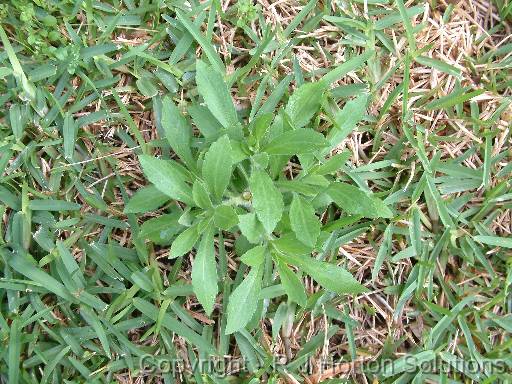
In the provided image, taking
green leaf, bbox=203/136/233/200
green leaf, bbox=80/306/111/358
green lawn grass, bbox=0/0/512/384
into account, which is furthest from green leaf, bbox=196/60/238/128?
green leaf, bbox=80/306/111/358

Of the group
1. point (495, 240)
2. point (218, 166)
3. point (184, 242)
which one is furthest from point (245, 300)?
point (495, 240)

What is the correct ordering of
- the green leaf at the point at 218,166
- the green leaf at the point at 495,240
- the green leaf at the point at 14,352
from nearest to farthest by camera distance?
the green leaf at the point at 218,166, the green leaf at the point at 14,352, the green leaf at the point at 495,240

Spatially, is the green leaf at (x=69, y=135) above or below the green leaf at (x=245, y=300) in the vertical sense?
above

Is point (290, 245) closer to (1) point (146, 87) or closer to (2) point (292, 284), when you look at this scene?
(2) point (292, 284)

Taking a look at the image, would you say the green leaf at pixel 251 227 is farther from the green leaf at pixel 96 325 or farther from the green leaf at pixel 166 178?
the green leaf at pixel 96 325

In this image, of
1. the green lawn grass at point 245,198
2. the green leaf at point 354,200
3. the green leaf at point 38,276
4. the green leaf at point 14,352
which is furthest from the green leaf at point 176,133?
the green leaf at point 14,352

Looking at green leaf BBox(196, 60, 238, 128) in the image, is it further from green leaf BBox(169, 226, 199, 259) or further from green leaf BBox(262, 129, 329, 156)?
green leaf BBox(169, 226, 199, 259)
